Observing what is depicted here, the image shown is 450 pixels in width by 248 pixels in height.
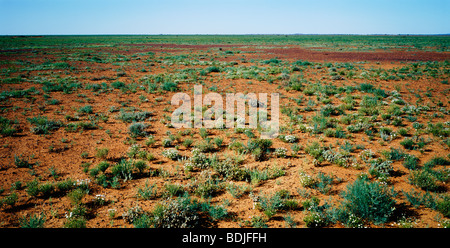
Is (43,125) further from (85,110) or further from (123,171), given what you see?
(123,171)

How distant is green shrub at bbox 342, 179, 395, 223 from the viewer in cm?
455

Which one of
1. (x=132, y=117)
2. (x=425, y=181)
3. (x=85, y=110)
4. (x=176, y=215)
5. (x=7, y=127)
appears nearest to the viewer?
(x=176, y=215)

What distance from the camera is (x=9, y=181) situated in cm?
596

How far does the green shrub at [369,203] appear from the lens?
4.55 meters

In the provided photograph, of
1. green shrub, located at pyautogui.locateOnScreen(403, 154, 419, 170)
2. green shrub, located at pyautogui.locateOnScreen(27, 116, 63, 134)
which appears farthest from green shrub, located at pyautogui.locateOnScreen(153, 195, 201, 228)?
green shrub, located at pyautogui.locateOnScreen(27, 116, 63, 134)

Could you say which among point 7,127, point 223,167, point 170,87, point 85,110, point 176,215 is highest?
point 170,87

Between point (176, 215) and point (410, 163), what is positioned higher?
point (410, 163)

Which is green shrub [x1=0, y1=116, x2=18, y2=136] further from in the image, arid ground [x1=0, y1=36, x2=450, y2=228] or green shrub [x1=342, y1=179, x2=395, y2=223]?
green shrub [x1=342, y1=179, x2=395, y2=223]

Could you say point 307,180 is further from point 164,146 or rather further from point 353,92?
point 353,92

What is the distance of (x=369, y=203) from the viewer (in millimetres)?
4695

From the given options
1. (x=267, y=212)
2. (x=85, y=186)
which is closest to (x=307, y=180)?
(x=267, y=212)

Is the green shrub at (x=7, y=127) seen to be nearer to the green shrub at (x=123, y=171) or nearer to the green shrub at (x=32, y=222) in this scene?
the green shrub at (x=123, y=171)

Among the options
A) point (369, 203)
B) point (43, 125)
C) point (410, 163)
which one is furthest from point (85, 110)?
point (410, 163)

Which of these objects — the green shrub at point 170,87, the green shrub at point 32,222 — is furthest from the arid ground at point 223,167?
the green shrub at point 170,87
